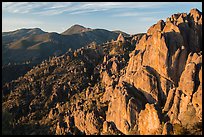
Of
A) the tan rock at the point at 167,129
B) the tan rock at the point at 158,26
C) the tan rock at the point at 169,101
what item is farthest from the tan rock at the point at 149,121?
Answer: the tan rock at the point at 158,26

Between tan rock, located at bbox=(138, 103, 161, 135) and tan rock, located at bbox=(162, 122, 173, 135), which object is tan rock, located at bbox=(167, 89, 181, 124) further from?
tan rock, located at bbox=(162, 122, 173, 135)

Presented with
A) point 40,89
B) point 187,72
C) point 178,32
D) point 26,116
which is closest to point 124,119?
point 187,72

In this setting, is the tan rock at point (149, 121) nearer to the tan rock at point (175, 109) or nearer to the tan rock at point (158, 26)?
the tan rock at point (175, 109)

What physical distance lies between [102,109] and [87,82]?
6126cm

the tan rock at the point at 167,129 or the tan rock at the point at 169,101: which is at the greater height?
the tan rock at the point at 169,101

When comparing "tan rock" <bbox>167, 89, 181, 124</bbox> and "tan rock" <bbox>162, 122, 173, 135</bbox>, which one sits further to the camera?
"tan rock" <bbox>167, 89, 181, 124</bbox>

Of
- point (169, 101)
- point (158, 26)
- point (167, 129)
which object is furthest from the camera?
point (158, 26)

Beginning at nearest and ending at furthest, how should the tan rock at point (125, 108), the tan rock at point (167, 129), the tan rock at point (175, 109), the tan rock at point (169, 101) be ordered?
1. the tan rock at point (167, 129)
2. the tan rock at point (175, 109)
3. the tan rock at point (169, 101)
4. the tan rock at point (125, 108)

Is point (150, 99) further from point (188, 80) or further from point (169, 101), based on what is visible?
point (188, 80)

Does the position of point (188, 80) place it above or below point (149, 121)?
above

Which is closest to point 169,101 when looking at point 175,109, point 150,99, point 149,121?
point 175,109

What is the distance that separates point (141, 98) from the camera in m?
103

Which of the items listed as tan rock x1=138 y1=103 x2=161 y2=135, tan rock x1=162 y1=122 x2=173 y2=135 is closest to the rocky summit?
tan rock x1=138 y1=103 x2=161 y2=135

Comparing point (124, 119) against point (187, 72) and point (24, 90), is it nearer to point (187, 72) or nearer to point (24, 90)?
point (187, 72)
